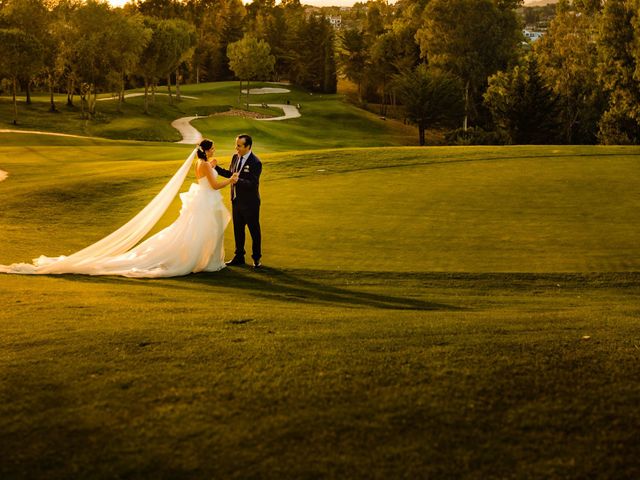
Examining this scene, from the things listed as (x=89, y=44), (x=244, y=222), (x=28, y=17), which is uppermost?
(x=28, y=17)

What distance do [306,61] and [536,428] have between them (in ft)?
401

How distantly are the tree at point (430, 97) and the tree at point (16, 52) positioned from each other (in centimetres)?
3792

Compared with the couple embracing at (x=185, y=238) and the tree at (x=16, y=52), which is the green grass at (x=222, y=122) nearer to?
the tree at (x=16, y=52)

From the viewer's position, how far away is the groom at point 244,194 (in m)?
15.6

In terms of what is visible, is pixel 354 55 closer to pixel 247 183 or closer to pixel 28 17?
pixel 28 17

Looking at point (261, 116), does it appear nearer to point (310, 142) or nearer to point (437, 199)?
point (310, 142)

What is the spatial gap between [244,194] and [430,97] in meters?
64.4

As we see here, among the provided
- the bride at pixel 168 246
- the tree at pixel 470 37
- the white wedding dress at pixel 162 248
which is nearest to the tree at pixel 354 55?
the tree at pixel 470 37

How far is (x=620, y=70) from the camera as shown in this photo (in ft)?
217

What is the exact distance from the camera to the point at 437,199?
21391 millimetres

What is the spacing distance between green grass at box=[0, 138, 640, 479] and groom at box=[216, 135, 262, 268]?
699mm

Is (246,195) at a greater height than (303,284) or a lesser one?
greater

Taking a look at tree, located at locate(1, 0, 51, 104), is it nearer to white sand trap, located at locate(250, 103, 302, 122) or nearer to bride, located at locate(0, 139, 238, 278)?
white sand trap, located at locate(250, 103, 302, 122)

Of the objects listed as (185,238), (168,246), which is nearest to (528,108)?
(185,238)
